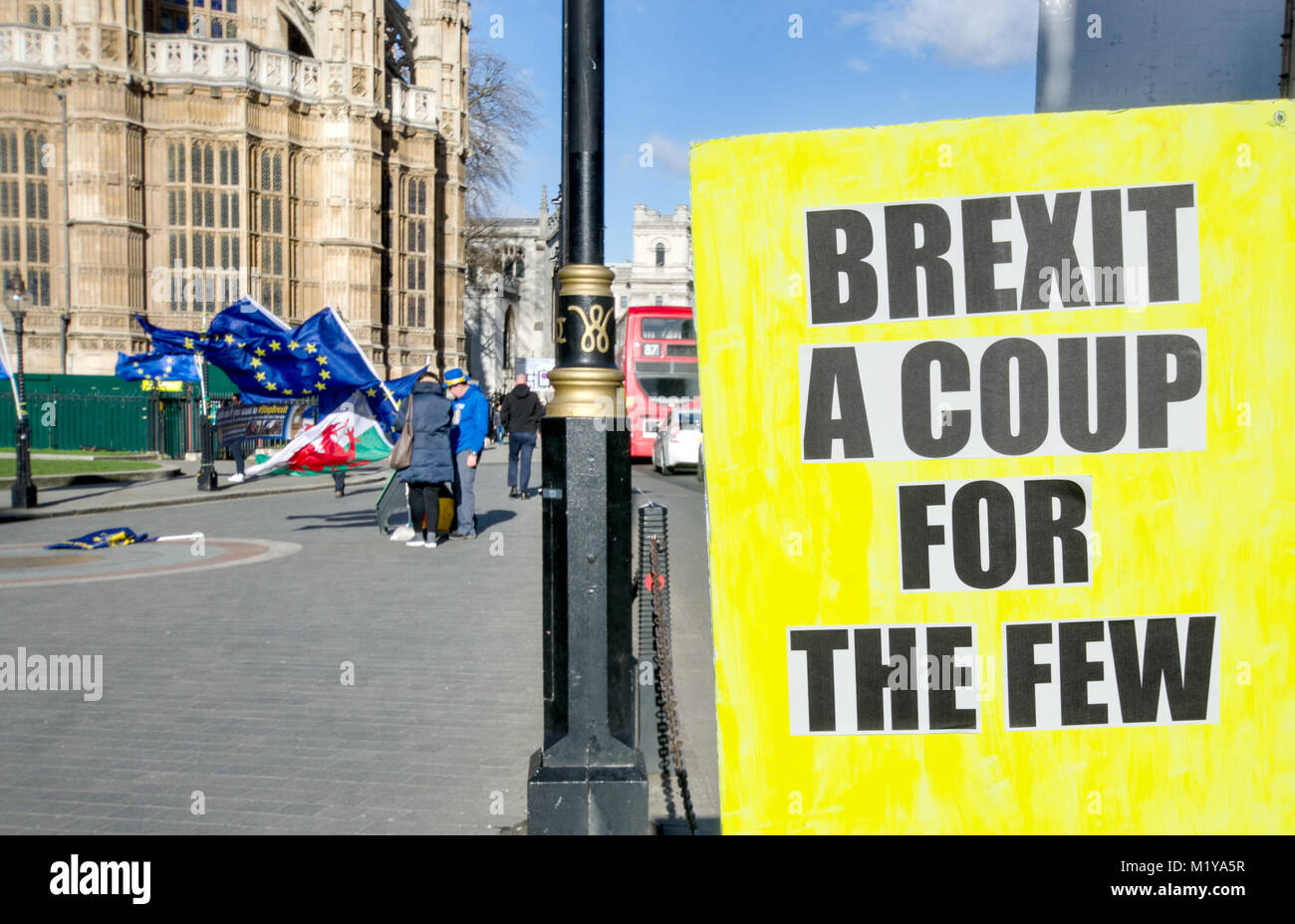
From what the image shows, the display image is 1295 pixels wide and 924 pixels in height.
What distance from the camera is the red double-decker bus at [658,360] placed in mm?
27594

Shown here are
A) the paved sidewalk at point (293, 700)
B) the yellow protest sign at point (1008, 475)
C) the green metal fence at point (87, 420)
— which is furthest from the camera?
the green metal fence at point (87, 420)

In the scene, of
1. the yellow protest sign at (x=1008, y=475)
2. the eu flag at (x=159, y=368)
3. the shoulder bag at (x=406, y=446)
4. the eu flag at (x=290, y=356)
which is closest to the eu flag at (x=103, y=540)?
the eu flag at (x=290, y=356)

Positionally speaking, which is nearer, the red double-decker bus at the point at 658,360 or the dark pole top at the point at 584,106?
the dark pole top at the point at 584,106

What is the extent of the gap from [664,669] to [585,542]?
48 cm

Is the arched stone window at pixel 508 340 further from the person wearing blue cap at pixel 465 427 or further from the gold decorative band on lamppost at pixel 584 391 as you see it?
the gold decorative band on lamppost at pixel 584 391

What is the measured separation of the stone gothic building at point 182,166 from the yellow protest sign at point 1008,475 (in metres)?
37.2

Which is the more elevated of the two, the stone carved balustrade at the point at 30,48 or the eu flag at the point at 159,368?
the stone carved balustrade at the point at 30,48

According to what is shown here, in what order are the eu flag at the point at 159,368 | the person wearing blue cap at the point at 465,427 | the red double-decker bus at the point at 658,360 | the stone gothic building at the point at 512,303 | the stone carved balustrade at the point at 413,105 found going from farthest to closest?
1. the stone gothic building at the point at 512,303
2. the stone carved balustrade at the point at 413,105
3. the eu flag at the point at 159,368
4. the red double-decker bus at the point at 658,360
5. the person wearing blue cap at the point at 465,427

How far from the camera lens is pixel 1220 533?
2.68 meters

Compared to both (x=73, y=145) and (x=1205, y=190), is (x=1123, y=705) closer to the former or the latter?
(x=1205, y=190)

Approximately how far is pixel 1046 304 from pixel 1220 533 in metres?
0.64

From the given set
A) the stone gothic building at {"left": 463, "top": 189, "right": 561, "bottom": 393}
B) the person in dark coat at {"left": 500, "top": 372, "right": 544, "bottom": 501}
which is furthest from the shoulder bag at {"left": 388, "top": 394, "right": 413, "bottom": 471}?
the stone gothic building at {"left": 463, "top": 189, "right": 561, "bottom": 393}

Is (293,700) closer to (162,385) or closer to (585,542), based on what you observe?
(585,542)

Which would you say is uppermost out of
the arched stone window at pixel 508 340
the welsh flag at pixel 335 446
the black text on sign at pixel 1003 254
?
the arched stone window at pixel 508 340
